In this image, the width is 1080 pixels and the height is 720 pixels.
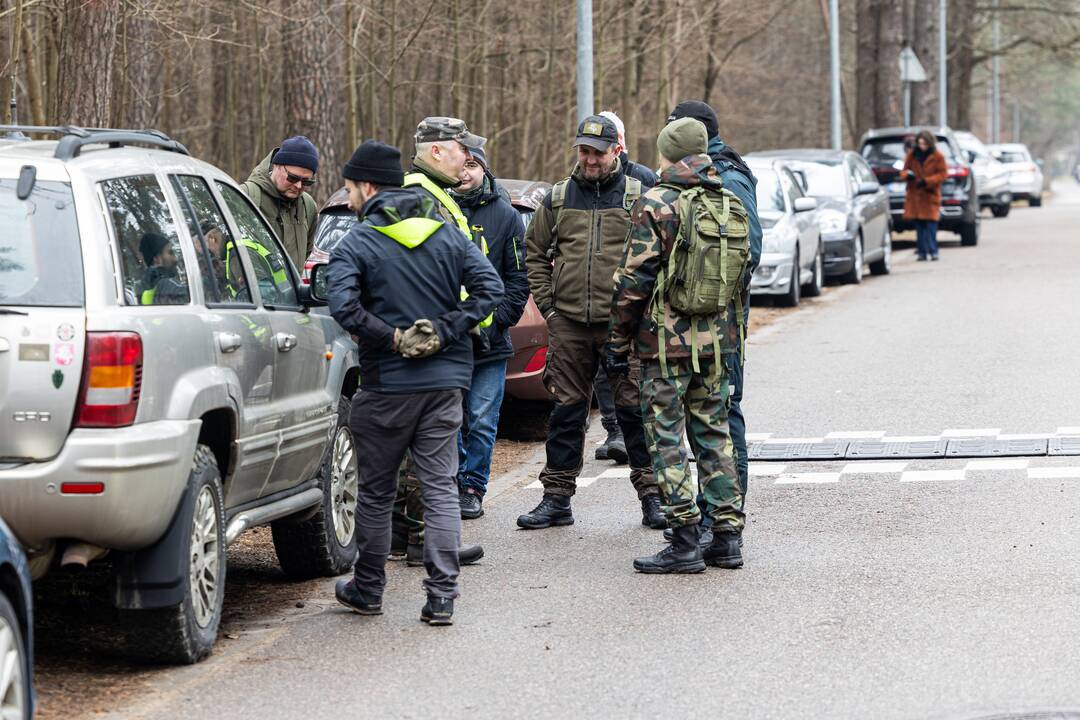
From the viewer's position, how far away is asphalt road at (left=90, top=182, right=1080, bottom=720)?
5629 mm

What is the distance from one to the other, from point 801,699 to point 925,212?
21.5 meters

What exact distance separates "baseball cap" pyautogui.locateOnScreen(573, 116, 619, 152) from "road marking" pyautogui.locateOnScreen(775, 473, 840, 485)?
2453mm

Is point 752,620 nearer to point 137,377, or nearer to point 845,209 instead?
point 137,377

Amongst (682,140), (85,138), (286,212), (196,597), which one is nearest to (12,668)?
(196,597)

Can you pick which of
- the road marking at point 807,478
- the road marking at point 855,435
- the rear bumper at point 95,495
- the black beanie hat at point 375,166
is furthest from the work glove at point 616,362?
the road marking at point 855,435

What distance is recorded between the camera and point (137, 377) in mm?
5617

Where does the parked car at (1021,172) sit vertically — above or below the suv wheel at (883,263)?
above

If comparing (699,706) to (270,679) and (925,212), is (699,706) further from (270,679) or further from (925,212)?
(925,212)

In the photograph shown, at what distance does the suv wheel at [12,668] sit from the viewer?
460cm

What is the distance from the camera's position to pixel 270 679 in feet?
19.5

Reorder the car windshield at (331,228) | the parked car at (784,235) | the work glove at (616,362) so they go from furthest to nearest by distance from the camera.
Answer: the parked car at (784,235) → the car windshield at (331,228) → the work glove at (616,362)

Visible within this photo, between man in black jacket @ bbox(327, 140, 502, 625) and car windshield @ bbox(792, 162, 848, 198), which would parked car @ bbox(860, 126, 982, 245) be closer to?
car windshield @ bbox(792, 162, 848, 198)

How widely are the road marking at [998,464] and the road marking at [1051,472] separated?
0.35 feet

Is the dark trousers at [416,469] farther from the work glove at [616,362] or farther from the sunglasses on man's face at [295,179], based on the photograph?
the sunglasses on man's face at [295,179]
